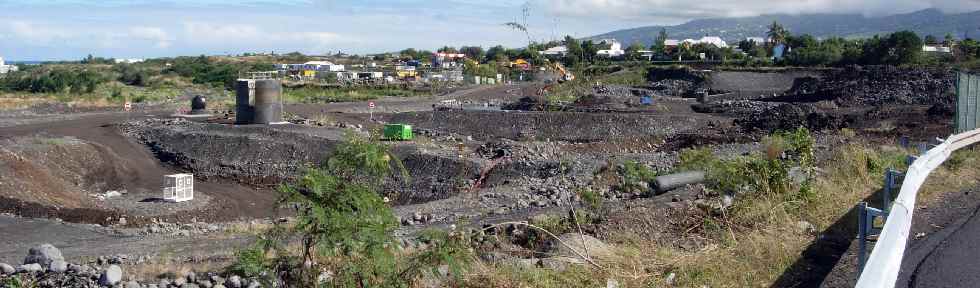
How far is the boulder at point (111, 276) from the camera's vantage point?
10.2 metres

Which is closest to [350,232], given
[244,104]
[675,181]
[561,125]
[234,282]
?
[234,282]

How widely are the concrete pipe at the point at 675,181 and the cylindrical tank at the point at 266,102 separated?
2516 cm

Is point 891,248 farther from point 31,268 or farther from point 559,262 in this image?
point 31,268

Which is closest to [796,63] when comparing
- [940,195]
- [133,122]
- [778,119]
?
[778,119]

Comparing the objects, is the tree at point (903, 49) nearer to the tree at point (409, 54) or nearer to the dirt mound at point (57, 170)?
the dirt mound at point (57, 170)

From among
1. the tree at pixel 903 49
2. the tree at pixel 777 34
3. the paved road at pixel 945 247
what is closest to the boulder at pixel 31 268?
the paved road at pixel 945 247

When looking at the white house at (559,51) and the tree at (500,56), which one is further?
the tree at (500,56)

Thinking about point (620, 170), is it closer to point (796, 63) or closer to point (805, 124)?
point (805, 124)

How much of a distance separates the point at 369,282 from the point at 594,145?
28088 millimetres

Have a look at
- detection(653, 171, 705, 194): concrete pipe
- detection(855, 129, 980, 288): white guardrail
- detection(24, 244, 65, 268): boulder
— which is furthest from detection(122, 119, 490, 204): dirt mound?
detection(855, 129, 980, 288): white guardrail

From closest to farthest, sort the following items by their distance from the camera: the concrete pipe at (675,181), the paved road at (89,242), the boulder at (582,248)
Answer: the boulder at (582,248) < the paved road at (89,242) < the concrete pipe at (675,181)

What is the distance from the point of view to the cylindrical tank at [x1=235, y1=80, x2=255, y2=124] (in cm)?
3972

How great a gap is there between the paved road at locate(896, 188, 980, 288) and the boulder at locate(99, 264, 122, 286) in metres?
8.26

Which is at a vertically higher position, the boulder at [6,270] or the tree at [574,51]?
the tree at [574,51]
